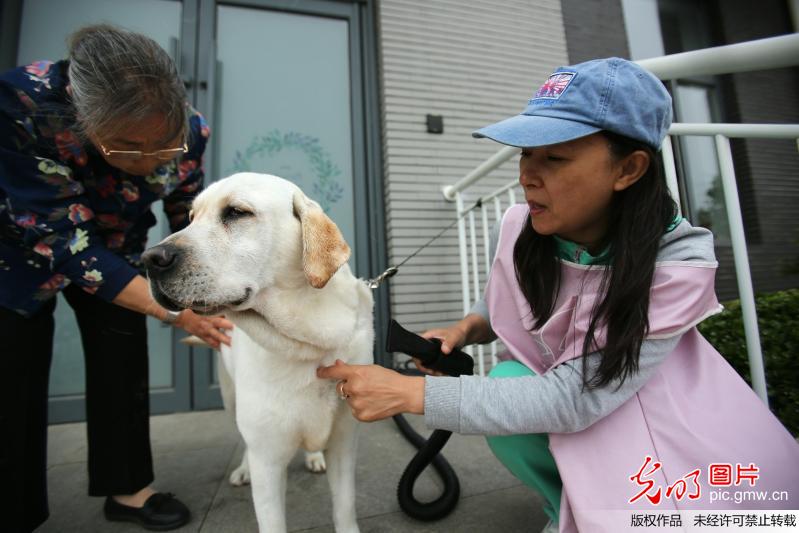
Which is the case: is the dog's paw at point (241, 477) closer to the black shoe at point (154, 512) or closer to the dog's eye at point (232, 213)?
the black shoe at point (154, 512)

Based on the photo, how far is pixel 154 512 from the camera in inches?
59.1

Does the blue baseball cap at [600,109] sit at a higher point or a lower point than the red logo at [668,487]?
higher

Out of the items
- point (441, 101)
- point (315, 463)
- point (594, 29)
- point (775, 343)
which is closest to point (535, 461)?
point (315, 463)

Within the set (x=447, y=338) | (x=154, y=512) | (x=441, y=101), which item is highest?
(x=441, y=101)

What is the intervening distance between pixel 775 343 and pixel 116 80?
257 centimetres

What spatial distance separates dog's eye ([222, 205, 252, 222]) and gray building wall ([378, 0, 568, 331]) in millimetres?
2058

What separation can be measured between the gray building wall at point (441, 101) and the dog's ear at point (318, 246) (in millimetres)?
1972

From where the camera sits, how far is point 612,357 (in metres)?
0.90

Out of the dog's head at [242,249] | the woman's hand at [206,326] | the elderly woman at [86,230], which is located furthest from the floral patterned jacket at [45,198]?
the dog's head at [242,249]

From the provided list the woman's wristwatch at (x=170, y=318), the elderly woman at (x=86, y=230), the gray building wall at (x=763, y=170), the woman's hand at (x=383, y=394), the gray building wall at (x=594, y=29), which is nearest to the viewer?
the woman's hand at (x=383, y=394)

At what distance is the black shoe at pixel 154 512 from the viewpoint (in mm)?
1481

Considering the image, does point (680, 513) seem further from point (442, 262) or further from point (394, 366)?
point (442, 262)

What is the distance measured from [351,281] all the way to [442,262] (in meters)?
1.97

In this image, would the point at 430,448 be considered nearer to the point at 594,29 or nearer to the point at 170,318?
the point at 170,318
